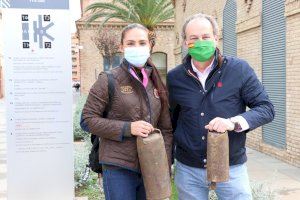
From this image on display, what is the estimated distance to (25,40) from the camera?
5.13 metres

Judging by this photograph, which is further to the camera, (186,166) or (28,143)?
(28,143)

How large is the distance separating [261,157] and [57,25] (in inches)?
239

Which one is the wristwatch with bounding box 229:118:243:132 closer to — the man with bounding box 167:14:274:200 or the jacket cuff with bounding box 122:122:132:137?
the man with bounding box 167:14:274:200

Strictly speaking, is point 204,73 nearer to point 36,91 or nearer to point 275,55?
point 36,91

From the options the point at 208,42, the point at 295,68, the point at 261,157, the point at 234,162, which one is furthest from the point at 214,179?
the point at 261,157

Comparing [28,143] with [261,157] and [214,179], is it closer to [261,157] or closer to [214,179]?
[214,179]

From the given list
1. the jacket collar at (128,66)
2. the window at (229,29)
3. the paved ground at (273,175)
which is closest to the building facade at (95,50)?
the window at (229,29)

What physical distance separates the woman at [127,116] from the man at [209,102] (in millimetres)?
156

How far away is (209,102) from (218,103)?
59 mm

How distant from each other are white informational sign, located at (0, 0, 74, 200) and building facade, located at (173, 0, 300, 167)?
188 inches

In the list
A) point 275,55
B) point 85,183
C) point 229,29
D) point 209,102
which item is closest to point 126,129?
point 209,102

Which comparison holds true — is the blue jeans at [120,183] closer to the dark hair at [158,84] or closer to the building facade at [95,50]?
the dark hair at [158,84]

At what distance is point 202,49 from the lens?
3061 mm

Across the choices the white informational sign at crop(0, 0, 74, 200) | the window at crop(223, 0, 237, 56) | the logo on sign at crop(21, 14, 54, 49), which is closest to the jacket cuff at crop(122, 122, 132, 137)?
the white informational sign at crop(0, 0, 74, 200)
